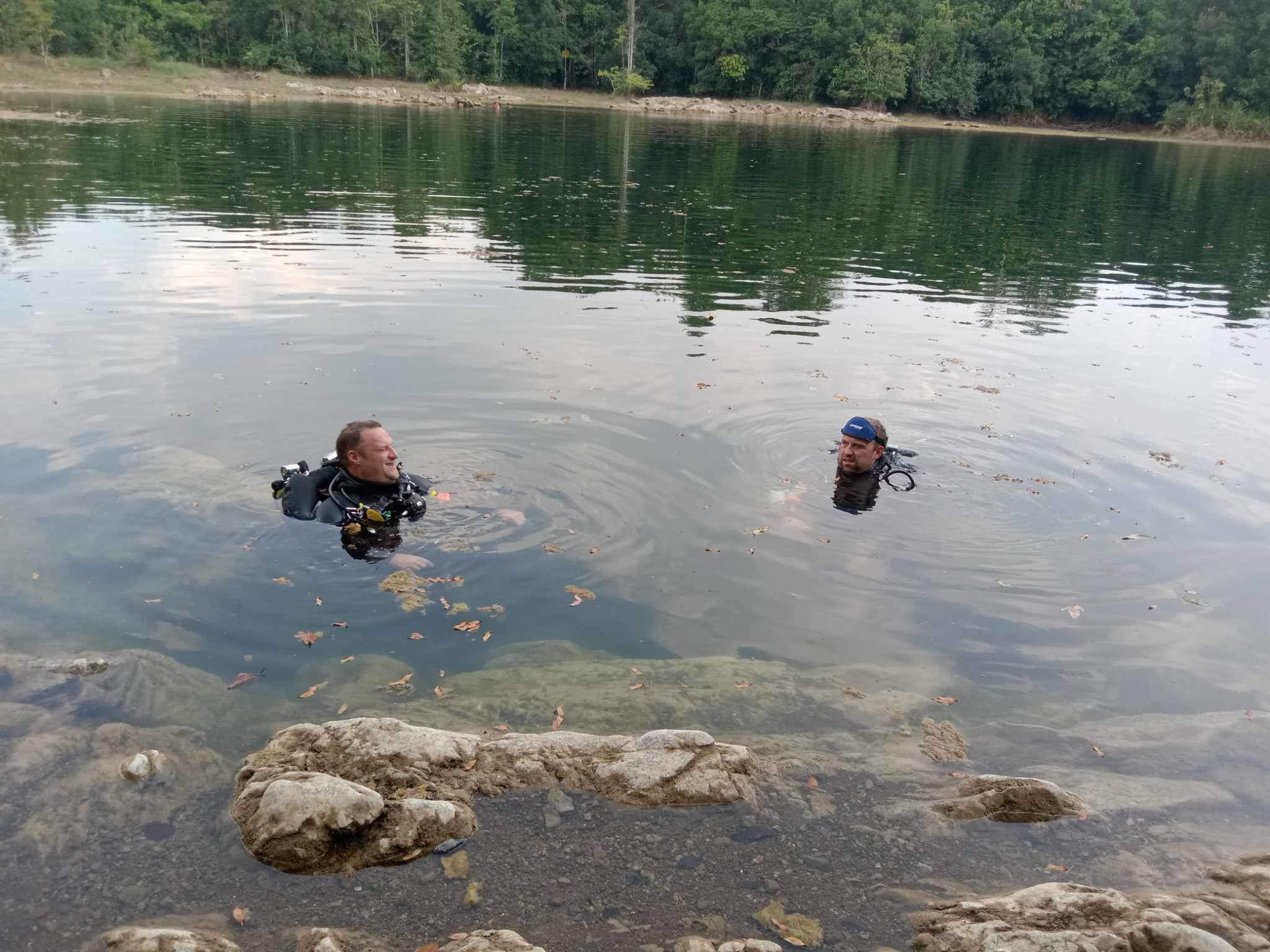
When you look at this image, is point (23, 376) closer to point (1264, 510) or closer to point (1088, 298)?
point (1264, 510)

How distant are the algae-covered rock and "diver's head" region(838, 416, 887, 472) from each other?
595 centimetres

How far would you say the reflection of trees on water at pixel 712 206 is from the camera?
20750mm

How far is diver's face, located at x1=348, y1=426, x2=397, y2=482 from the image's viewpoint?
28.6 feet

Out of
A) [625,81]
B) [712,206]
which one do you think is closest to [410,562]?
[712,206]

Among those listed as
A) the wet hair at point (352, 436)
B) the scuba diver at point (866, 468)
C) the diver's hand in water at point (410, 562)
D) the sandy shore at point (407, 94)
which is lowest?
the diver's hand in water at point (410, 562)

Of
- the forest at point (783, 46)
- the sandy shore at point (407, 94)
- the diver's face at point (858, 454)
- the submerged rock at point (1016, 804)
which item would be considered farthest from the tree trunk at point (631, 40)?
the submerged rock at point (1016, 804)

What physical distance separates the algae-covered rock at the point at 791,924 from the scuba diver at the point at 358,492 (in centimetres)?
511

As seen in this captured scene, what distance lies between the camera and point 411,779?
531cm

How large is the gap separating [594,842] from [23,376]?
35.2ft

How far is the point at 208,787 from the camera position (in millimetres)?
5426

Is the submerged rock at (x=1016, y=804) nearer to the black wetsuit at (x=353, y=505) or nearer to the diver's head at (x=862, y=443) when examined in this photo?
the diver's head at (x=862, y=443)

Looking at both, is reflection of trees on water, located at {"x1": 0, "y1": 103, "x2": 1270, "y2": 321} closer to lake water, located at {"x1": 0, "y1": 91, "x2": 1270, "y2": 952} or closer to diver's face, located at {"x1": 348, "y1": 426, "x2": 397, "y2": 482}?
lake water, located at {"x1": 0, "y1": 91, "x2": 1270, "y2": 952}

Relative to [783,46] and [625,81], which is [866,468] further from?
[783,46]

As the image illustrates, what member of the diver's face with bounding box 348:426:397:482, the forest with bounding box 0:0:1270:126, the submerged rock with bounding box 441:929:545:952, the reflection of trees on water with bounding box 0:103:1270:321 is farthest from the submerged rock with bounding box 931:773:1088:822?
the forest with bounding box 0:0:1270:126
